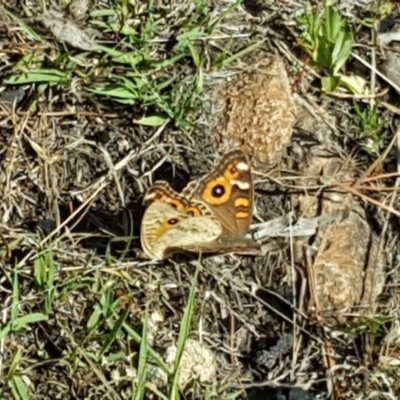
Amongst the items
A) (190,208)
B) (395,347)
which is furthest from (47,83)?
(395,347)

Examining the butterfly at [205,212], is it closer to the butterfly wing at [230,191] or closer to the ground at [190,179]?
the butterfly wing at [230,191]

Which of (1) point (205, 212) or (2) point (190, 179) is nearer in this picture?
(1) point (205, 212)

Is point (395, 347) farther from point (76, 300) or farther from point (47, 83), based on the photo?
point (47, 83)

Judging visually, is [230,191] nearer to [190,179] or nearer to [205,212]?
[205,212]

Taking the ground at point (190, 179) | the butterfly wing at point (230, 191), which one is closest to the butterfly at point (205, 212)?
the butterfly wing at point (230, 191)

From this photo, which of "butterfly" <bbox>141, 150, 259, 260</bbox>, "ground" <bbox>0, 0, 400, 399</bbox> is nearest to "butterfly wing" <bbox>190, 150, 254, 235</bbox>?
"butterfly" <bbox>141, 150, 259, 260</bbox>

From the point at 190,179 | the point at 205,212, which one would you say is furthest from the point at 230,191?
the point at 190,179

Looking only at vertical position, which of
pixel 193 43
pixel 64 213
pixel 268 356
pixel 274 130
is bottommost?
pixel 268 356
